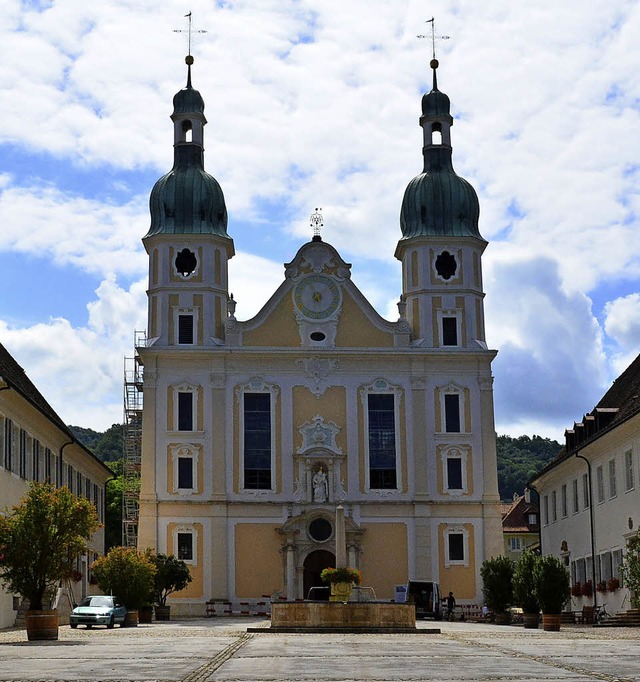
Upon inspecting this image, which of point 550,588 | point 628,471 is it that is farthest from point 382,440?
point 550,588

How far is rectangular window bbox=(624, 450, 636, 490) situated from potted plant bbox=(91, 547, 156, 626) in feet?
59.5

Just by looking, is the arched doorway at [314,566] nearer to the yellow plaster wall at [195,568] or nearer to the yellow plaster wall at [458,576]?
the yellow plaster wall at [195,568]

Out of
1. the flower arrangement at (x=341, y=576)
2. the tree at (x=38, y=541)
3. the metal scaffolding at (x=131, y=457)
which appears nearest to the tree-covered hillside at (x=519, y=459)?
the metal scaffolding at (x=131, y=457)

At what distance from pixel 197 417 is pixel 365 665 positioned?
48499 millimetres

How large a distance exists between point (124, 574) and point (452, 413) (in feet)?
82.2

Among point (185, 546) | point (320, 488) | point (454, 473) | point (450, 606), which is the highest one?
point (454, 473)

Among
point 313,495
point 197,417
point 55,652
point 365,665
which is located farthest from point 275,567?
point 365,665

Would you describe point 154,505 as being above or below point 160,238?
below

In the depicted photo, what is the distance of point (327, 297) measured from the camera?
71.9m

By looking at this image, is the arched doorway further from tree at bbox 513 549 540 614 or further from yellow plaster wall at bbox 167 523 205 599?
tree at bbox 513 549 540 614

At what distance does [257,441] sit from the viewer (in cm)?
6962

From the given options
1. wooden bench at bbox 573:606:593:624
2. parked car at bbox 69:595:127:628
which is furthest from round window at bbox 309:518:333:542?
parked car at bbox 69:595:127:628

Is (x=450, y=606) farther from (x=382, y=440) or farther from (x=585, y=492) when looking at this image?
(x=585, y=492)

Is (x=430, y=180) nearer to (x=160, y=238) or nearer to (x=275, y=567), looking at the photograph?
(x=160, y=238)
